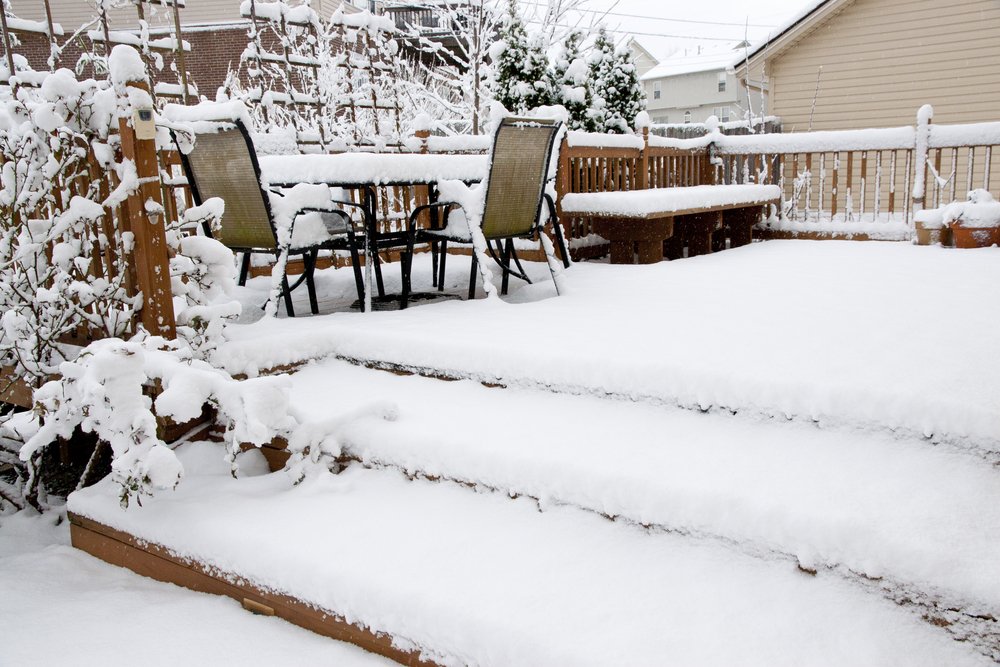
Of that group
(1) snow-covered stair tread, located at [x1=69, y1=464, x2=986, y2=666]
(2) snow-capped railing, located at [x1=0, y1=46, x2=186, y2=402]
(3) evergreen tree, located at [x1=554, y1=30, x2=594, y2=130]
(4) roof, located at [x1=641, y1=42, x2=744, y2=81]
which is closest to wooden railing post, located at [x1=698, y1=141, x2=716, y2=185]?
(3) evergreen tree, located at [x1=554, y1=30, x2=594, y2=130]

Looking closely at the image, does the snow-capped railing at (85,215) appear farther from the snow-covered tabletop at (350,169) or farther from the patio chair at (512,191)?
the patio chair at (512,191)

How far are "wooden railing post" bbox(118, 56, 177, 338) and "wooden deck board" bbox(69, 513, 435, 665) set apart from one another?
0.74m

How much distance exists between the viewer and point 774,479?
5.76 feet

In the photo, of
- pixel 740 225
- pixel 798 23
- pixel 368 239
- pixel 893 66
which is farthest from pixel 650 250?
pixel 893 66

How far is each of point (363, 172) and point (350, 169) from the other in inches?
2.6

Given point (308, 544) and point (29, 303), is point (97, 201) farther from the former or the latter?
point (308, 544)

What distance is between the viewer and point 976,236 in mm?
5797

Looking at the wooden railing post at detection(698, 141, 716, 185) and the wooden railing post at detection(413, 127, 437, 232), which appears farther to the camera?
the wooden railing post at detection(698, 141, 716, 185)

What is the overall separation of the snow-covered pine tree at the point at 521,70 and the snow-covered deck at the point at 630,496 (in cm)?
692

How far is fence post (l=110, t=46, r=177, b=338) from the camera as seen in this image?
246cm


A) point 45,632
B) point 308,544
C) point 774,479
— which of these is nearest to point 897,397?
point 774,479

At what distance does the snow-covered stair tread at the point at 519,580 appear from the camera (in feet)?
4.75

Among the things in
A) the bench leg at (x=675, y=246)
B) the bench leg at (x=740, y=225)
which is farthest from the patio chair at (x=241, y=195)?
the bench leg at (x=740, y=225)

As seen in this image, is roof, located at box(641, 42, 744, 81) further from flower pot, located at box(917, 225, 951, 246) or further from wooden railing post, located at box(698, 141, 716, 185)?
flower pot, located at box(917, 225, 951, 246)
